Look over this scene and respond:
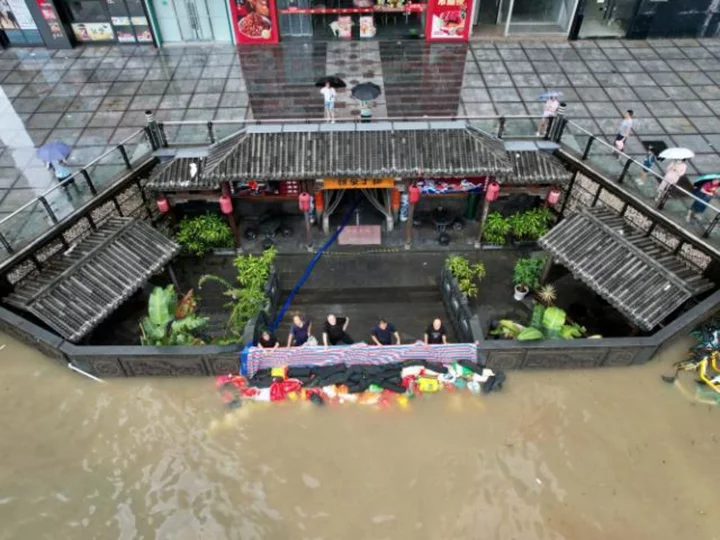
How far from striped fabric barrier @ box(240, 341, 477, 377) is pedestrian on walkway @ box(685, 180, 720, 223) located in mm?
6448

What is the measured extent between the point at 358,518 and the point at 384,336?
13.5ft

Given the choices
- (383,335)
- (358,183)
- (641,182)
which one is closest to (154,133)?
(358,183)

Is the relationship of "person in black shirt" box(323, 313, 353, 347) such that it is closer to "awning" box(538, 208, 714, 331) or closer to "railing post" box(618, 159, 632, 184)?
"awning" box(538, 208, 714, 331)

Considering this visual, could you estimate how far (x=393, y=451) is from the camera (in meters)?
12.0

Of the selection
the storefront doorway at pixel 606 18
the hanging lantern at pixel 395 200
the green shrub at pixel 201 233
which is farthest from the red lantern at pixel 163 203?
the storefront doorway at pixel 606 18

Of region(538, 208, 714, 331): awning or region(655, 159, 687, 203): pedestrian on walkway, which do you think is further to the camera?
region(655, 159, 687, 203): pedestrian on walkway

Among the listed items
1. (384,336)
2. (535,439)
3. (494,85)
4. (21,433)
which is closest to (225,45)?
(494,85)

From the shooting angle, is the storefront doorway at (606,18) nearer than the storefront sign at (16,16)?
No

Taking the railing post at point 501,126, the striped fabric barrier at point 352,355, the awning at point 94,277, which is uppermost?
the railing post at point 501,126

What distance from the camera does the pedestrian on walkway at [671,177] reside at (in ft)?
43.1

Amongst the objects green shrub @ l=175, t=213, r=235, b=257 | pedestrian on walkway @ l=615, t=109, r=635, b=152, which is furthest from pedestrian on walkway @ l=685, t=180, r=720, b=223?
green shrub @ l=175, t=213, r=235, b=257

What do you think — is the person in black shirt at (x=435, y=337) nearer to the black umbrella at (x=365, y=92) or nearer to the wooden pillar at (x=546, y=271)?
the wooden pillar at (x=546, y=271)

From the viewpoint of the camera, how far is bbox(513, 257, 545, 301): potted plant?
15055 mm

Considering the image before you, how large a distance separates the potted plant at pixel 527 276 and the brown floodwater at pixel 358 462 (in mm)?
2807
